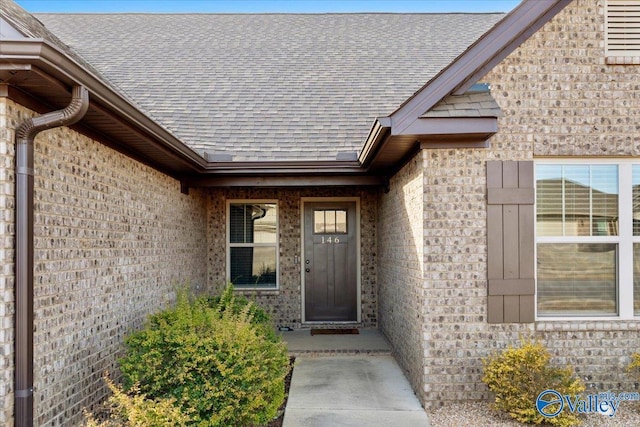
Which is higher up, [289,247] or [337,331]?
[289,247]

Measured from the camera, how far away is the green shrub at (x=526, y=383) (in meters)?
4.36

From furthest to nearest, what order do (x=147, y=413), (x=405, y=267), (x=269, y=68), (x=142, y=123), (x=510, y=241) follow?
(x=269, y=68), (x=405, y=267), (x=510, y=241), (x=142, y=123), (x=147, y=413)

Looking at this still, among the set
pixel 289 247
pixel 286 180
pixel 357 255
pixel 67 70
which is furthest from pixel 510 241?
pixel 289 247

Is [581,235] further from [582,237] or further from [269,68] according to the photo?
[269,68]

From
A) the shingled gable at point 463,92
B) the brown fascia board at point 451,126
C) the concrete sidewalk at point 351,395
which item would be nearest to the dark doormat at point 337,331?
the concrete sidewalk at point 351,395

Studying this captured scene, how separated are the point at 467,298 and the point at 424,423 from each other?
4.15ft

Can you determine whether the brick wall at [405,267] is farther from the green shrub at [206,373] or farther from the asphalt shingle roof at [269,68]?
the green shrub at [206,373]

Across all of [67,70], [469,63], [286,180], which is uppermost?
[469,63]

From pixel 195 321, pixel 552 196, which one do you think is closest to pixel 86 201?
pixel 195 321

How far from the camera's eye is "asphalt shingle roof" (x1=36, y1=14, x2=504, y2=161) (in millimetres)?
7594

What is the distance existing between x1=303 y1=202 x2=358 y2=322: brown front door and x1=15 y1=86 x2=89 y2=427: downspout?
5.62 m

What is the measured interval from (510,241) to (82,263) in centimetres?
400

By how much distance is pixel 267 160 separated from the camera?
269 inches

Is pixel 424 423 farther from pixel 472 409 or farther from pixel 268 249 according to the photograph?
pixel 268 249
